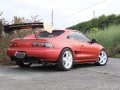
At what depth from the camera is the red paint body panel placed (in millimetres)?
13156

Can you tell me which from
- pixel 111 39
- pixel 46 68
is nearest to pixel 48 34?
pixel 46 68

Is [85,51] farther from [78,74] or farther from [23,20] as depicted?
[23,20]

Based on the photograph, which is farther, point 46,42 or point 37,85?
point 46,42

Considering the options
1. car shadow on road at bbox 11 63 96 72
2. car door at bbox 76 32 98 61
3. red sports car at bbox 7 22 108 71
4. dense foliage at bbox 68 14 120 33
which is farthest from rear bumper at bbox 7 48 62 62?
dense foliage at bbox 68 14 120 33

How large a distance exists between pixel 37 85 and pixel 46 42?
3.02 meters

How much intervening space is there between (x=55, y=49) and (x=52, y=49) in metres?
0.10

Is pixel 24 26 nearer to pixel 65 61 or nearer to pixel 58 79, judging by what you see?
pixel 65 61

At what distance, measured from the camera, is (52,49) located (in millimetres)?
13219

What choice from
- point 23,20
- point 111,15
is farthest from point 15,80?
point 111,15

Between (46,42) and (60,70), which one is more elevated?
(46,42)

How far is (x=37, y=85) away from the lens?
10.4 meters

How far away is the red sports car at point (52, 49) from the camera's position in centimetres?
1321

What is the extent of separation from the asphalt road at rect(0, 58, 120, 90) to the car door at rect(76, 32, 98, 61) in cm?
50

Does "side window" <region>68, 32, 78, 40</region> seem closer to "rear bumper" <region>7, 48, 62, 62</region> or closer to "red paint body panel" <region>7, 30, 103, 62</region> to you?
"red paint body panel" <region>7, 30, 103, 62</region>
